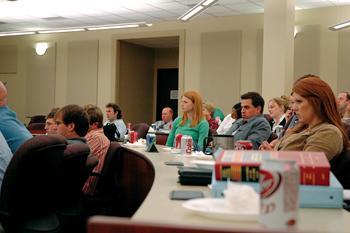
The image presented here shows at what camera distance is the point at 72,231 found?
3.06 metres

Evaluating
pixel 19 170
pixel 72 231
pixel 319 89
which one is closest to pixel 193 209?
pixel 19 170

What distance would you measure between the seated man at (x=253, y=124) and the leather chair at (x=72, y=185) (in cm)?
197

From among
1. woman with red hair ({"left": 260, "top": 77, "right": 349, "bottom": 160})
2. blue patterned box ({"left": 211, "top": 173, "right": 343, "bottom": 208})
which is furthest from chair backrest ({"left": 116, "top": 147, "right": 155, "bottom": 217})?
blue patterned box ({"left": 211, "top": 173, "right": 343, "bottom": 208})

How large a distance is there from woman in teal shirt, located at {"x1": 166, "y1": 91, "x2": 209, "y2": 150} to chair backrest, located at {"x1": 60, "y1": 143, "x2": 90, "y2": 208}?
2.06m

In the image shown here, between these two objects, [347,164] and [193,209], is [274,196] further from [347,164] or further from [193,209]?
[347,164]

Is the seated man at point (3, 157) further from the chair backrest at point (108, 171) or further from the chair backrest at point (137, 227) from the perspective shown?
the chair backrest at point (137, 227)

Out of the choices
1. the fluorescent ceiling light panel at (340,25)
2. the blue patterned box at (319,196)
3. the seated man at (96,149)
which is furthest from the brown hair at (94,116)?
the fluorescent ceiling light panel at (340,25)

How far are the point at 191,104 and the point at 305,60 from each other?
4.80 metres

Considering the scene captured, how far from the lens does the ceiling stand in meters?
8.65

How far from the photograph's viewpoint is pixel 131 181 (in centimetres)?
416

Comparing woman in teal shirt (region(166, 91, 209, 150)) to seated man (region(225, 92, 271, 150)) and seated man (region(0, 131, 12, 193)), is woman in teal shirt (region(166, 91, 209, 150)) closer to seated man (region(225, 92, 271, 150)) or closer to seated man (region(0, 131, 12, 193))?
seated man (region(225, 92, 271, 150))

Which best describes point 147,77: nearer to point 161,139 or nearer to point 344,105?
point 161,139

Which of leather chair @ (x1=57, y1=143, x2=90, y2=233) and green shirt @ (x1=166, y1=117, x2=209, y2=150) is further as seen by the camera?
green shirt @ (x1=166, y1=117, x2=209, y2=150)

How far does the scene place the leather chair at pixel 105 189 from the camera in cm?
374
